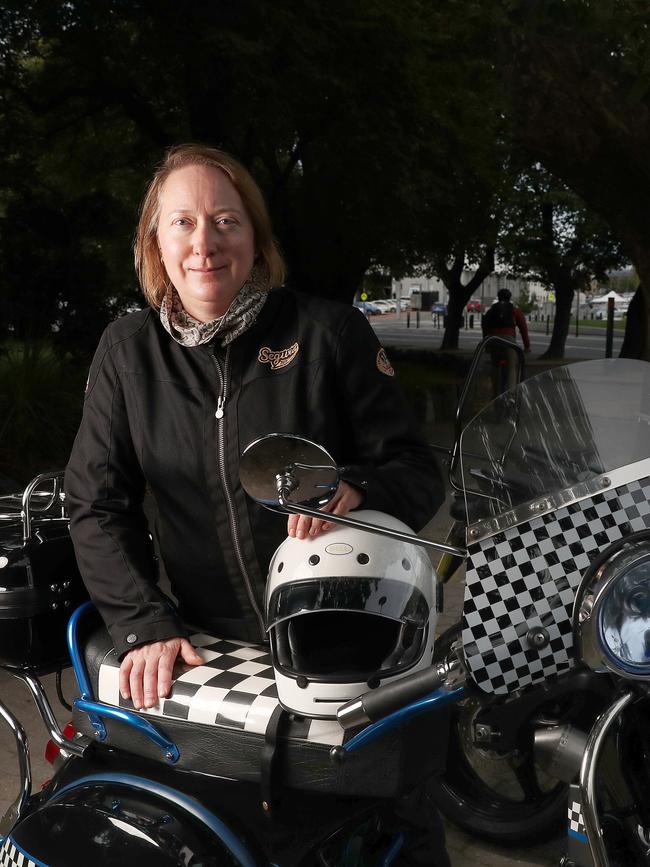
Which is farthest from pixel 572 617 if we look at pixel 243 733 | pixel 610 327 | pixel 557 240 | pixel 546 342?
pixel 546 342

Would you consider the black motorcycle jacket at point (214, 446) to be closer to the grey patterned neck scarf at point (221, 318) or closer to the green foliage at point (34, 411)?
the grey patterned neck scarf at point (221, 318)

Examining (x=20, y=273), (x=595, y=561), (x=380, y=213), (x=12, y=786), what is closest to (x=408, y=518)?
(x=595, y=561)

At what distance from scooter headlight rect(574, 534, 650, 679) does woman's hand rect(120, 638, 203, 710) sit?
831 millimetres

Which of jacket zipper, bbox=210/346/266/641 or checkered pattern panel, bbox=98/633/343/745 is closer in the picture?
checkered pattern panel, bbox=98/633/343/745

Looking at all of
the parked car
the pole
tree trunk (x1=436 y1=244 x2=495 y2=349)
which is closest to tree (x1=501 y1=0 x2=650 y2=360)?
the pole

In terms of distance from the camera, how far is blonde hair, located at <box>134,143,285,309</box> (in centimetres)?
222

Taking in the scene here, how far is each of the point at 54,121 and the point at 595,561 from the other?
47.5 ft

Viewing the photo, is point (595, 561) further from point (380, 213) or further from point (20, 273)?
point (380, 213)

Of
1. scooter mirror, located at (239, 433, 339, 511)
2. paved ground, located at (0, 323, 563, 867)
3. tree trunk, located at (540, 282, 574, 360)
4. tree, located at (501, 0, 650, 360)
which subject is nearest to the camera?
scooter mirror, located at (239, 433, 339, 511)

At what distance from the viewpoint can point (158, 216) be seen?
88.6 inches

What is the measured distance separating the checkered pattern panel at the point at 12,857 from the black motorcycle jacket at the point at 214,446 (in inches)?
16.9

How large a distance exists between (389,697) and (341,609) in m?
0.18

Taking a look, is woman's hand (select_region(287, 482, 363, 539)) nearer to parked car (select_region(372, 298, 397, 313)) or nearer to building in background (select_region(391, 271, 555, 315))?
building in background (select_region(391, 271, 555, 315))

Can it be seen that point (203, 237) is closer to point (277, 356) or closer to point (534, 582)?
point (277, 356)
